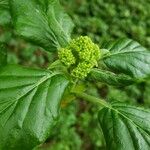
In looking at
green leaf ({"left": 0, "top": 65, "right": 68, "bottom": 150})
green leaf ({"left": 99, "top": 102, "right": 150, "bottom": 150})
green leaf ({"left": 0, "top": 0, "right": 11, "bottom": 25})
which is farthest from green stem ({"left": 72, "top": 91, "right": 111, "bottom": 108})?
green leaf ({"left": 0, "top": 0, "right": 11, "bottom": 25})

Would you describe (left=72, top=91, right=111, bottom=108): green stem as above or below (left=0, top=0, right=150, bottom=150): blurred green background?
above

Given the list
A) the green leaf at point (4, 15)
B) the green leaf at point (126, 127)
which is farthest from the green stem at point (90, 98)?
the green leaf at point (4, 15)

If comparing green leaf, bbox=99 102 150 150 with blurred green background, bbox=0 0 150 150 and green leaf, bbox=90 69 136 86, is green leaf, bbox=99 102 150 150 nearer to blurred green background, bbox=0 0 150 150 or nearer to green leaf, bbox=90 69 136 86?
green leaf, bbox=90 69 136 86

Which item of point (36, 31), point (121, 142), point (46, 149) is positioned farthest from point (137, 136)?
point (46, 149)

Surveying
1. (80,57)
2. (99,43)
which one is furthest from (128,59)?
(99,43)

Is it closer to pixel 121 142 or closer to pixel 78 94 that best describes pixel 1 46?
pixel 78 94

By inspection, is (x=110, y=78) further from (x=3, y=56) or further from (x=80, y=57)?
(x=3, y=56)
